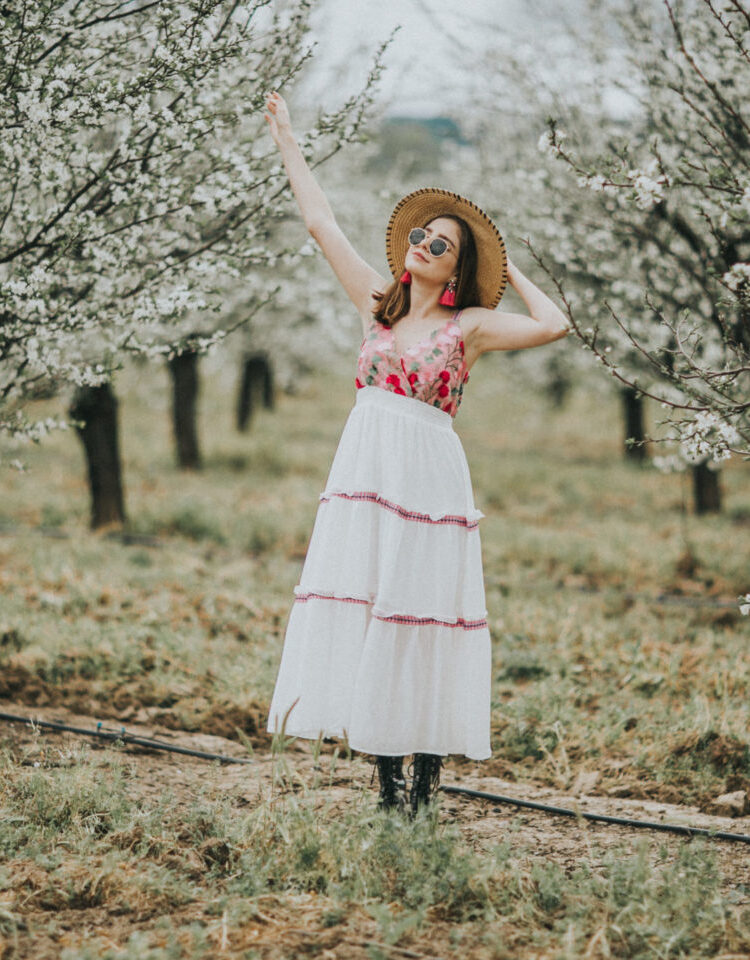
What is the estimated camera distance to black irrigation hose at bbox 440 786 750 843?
3547 mm

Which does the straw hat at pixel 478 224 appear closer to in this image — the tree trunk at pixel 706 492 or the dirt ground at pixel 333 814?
the dirt ground at pixel 333 814

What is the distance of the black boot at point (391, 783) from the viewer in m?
3.50

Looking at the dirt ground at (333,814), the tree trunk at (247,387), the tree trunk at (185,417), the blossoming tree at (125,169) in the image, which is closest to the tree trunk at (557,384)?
the tree trunk at (247,387)

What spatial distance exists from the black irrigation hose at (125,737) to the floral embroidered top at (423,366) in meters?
1.96

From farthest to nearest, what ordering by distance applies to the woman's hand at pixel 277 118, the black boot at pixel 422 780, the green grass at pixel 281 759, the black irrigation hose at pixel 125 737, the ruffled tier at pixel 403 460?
the black irrigation hose at pixel 125 737 < the woman's hand at pixel 277 118 < the black boot at pixel 422 780 < the ruffled tier at pixel 403 460 < the green grass at pixel 281 759

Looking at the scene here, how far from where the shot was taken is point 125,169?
14.0 feet

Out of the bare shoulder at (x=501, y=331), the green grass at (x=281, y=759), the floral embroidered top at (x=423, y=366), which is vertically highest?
the bare shoulder at (x=501, y=331)

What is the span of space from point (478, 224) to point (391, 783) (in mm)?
2156

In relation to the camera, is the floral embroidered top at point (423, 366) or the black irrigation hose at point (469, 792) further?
the black irrigation hose at point (469, 792)

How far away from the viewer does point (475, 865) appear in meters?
3.07

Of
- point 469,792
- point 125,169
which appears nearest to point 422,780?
point 469,792

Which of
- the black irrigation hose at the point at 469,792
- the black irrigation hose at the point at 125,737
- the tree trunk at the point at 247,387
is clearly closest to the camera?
the black irrigation hose at the point at 469,792

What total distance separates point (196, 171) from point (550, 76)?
4426 millimetres

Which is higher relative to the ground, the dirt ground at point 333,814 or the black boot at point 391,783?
the black boot at point 391,783
